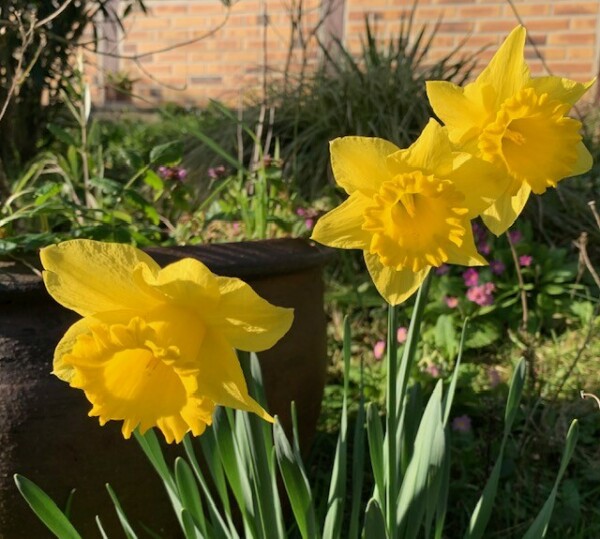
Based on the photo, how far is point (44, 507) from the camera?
33.7 inches

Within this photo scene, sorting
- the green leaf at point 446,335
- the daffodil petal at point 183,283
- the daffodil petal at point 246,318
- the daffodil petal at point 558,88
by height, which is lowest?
the green leaf at point 446,335

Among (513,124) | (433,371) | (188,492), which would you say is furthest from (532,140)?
(433,371)

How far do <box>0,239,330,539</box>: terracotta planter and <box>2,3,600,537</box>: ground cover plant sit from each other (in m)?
0.09

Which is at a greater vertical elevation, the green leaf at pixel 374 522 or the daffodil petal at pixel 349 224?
the daffodil petal at pixel 349 224

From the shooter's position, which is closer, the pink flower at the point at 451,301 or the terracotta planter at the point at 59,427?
the terracotta planter at the point at 59,427

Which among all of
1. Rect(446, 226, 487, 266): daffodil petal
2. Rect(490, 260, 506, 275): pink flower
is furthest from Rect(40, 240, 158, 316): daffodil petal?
Rect(490, 260, 506, 275): pink flower

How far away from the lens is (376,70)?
316 cm

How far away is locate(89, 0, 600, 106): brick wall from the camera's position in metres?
4.30

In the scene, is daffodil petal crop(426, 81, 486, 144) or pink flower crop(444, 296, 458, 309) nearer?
daffodil petal crop(426, 81, 486, 144)

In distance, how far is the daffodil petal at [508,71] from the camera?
709mm

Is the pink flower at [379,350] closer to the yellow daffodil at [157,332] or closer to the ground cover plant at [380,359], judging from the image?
the ground cover plant at [380,359]

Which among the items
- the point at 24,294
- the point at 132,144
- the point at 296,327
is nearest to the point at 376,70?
the point at 132,144

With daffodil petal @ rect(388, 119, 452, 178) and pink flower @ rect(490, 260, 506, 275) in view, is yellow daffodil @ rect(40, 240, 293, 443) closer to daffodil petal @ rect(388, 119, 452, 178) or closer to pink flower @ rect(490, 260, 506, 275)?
daffodil petal @ rect(388, 119, 452, 178)

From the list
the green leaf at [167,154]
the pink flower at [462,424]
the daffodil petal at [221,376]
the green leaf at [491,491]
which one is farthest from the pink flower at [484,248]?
the daffodil petal at [221,376]
